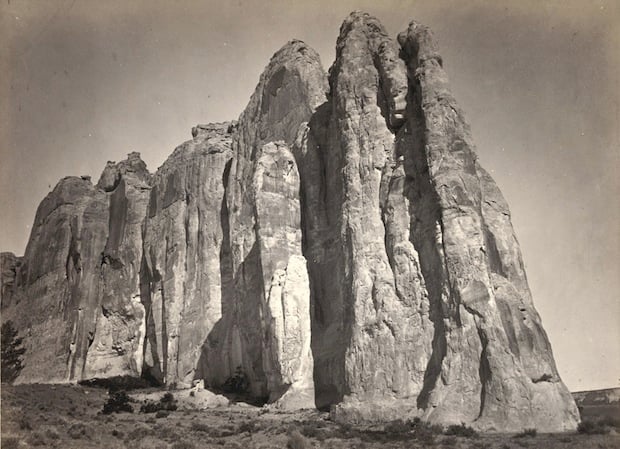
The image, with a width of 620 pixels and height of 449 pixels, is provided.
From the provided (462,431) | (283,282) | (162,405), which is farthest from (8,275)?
(462,431)

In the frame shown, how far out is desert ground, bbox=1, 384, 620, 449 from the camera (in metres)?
21.3

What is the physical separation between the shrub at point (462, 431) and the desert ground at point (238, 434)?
0.13ft

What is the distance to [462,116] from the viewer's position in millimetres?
33469

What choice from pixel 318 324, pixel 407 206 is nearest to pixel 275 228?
pixel 318 324

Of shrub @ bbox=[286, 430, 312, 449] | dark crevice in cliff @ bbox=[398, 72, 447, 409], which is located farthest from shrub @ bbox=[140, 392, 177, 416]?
shrub @ bbox=[286, 430, 312, 449]

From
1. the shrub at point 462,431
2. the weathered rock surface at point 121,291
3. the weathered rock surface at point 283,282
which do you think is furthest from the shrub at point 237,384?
the shrub at point 462,431

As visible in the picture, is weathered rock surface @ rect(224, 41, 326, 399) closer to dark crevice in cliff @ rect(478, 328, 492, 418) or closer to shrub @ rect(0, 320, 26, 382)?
dark crevice in cliff @ rect(478, 328, 492, 418)

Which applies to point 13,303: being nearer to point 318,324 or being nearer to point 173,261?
point 173,261

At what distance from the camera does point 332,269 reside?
3797cm

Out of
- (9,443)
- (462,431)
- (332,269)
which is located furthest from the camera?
(332,269)

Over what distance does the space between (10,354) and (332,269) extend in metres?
39.0

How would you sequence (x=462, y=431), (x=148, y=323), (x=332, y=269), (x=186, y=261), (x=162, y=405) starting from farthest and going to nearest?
(x=148, y=323) → (x=186, y=261) → (x=162, y=405) → (x=332, y=269) → (x=462, y=431)

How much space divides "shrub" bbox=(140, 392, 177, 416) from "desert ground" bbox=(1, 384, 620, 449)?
1.64 meters

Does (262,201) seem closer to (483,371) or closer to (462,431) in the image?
(483,371)
